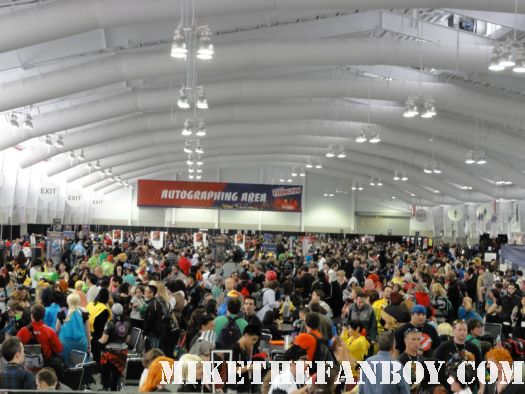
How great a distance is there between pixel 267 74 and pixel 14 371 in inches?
818

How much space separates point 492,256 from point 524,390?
75.2ft

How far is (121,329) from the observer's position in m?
10.3

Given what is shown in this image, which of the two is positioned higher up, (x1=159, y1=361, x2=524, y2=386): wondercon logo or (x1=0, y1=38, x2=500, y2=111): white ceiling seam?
(x1=0, y1=38, x2=500, y2=111): white ceiling seam

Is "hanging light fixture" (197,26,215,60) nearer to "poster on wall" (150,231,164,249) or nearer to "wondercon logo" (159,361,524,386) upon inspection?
"wondercon logo" (159,361,524,386)

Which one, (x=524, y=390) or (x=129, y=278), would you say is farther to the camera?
(x=129, y=278)

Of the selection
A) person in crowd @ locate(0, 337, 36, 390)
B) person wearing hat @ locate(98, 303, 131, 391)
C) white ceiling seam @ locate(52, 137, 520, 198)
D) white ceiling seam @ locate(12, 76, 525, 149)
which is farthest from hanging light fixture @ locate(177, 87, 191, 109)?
white ceiling seam @ locate(52, 137, 520, 198)

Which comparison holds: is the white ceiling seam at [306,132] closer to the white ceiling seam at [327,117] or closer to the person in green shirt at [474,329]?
the white ceiling seam at [327,117]

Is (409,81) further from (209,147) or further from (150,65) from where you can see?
(209,147)

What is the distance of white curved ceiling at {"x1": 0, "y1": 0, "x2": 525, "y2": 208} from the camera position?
16.0 meters

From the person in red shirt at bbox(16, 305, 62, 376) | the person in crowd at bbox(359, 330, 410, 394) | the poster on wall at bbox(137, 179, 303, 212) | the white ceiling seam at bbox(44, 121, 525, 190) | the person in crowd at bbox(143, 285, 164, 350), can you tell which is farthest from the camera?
the poster on wall at bbox(137, 179, 303, 212)

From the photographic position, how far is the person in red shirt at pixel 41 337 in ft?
27.7

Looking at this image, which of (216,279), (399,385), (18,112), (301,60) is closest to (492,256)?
(301,60)

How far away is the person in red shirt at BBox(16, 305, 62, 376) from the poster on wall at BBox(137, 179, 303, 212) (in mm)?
33924

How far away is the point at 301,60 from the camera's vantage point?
68.2 feet
